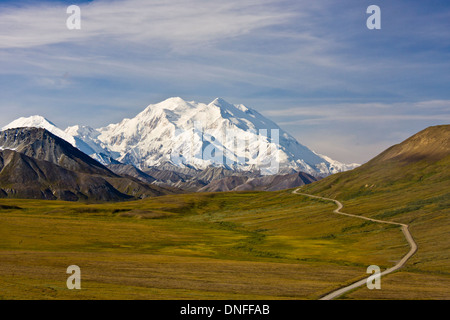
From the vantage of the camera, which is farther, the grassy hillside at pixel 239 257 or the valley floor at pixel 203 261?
the grassy hillside at pixel 239 257

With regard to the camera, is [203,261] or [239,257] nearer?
[203,261]

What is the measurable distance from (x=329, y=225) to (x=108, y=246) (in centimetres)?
8199

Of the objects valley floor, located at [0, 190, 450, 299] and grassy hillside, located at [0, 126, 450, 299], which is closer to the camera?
valley floor, located at [0, 190, 450, 299]

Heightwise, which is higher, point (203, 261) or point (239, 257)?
point (239, 257)

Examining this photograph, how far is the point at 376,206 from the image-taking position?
190750 mm
